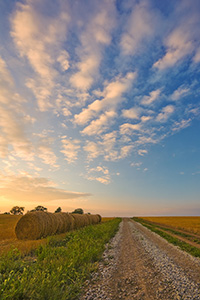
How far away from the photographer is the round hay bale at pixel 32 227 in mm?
16484

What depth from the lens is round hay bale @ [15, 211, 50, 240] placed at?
54.1ft

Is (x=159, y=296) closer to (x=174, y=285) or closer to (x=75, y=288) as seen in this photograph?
(x=174, y=285)

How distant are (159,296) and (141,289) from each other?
26.9 inches

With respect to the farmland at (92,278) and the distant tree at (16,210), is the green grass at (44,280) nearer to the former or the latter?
the farmland at (92,278)

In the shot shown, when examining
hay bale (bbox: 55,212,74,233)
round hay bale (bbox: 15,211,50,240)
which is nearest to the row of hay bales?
round hay bale (bbox: 15,211,50,240)

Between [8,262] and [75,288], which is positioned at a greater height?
[8,262]

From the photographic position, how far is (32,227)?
16.6 metres

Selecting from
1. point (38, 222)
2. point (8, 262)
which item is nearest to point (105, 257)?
point (8, 262)

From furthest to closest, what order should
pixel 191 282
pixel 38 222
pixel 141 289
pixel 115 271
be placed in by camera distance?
pixel 38 222 < pixel 115 271 < pixel 191 282 < pixel 141 289

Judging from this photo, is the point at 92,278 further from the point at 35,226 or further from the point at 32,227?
the point at 32,227

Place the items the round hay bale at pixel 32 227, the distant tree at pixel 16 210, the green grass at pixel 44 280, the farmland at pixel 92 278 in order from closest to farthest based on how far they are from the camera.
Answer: the green grass at pixel 44 280 < the farmland at pixel 92 278 < the round hay bale at pixel 32 227 < the distant tree at pixel 16 210

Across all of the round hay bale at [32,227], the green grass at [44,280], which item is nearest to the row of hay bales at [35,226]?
the round hay bale at [32,227]

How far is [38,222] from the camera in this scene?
16.7m

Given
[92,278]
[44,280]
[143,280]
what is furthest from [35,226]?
[44,280]
